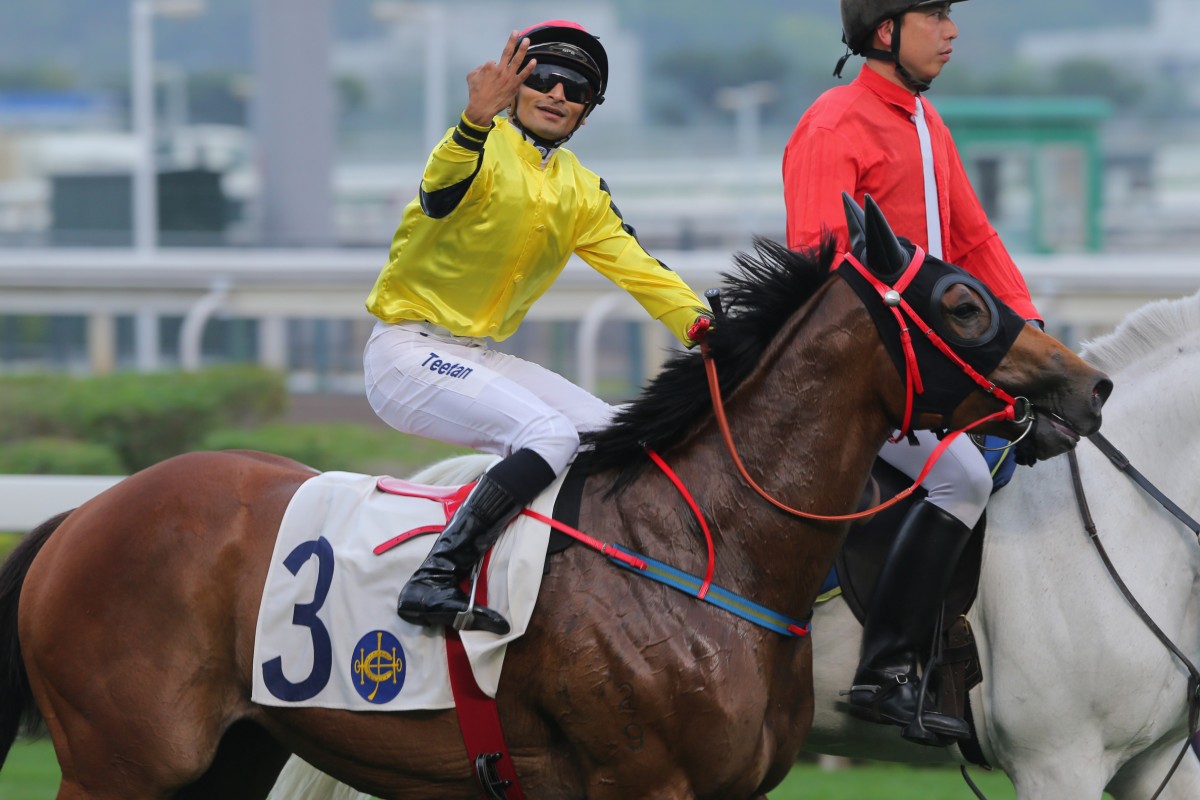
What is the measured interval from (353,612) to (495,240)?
92cm

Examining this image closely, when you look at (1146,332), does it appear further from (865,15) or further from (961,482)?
(865,15)

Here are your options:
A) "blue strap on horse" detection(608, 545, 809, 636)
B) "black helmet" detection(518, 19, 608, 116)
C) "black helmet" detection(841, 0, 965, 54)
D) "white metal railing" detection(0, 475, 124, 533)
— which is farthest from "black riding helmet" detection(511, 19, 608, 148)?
"white metal railing" detection(0, 475, 124, 533)

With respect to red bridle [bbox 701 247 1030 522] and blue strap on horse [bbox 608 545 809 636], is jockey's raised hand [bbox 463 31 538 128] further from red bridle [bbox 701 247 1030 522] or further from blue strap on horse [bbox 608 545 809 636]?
blue strap on horse [bbox 608 545 809 636]

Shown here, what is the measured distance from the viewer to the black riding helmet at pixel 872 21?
3889mm

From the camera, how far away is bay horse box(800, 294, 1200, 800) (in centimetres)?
366

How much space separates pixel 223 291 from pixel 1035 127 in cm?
1061

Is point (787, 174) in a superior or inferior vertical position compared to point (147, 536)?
superior

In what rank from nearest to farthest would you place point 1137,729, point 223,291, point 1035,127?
→ 1. point 1137,729
2. point 223,291
3. point 1035,127

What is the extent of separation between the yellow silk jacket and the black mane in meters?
0.22

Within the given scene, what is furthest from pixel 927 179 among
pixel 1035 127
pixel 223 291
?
pixel 1035 127

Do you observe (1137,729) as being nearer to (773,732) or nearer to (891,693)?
(891,693)

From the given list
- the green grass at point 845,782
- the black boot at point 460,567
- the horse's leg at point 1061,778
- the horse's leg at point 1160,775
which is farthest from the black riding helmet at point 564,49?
the green grass at point 845,782

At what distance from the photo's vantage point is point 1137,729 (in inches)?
144

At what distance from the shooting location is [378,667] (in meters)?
3.46
